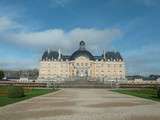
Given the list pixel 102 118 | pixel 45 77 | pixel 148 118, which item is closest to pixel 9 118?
pixel 102 118

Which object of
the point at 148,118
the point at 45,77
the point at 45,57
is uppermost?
the point at 45,57

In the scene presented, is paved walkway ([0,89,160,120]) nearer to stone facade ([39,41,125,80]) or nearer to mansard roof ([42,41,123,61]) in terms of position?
stone facade ([39,41,125,80])

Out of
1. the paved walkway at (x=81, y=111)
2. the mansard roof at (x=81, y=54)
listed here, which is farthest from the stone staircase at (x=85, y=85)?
the paved walkway at (x=81, y=111)

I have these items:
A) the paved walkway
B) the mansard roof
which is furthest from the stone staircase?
the paved walkway

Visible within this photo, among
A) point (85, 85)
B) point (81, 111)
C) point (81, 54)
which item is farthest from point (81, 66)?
point (81, 111)

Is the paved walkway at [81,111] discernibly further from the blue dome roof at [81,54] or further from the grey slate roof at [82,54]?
the grey slate roof at [82,54]

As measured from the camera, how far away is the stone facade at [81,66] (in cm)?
10276

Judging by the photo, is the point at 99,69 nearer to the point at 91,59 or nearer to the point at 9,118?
the point at 91,59

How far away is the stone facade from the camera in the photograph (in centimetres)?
10276

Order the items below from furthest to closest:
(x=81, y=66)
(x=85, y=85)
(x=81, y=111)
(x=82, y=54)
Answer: (x=82, y=54) < (x=81, y=66) < (x=85, y=85) < (x=81, y=111)

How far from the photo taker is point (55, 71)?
341 ft

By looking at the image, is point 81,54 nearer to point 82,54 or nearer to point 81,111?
point 82,54

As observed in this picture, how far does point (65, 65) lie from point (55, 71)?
3.80m

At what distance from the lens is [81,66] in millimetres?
102875
